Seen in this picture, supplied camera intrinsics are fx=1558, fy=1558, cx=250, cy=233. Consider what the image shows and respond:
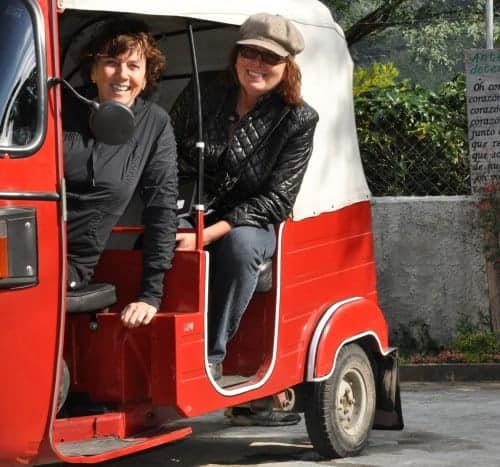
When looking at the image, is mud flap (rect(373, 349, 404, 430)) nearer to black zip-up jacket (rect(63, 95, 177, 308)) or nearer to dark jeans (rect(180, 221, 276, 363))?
dark jeans (rect(180, 221, 276, 363))

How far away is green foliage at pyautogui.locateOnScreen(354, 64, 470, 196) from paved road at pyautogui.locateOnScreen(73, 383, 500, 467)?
113 inches

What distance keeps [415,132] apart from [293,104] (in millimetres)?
5150

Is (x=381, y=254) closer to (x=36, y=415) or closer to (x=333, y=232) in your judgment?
(x=333, y=232)

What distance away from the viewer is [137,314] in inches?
250

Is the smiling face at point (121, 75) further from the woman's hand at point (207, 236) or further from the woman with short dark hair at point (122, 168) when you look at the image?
the woman's hand at point (207, 236)

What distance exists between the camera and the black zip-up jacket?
20.7 feet

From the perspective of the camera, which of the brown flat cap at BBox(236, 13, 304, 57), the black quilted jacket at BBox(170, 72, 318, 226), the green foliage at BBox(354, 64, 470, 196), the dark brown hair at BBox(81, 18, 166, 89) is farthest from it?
the green foliage at BBox(354, 64, 470, 196)

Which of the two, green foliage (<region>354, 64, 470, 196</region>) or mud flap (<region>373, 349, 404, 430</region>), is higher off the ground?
green foliage (<region>354, 64, 470, 196</region>)

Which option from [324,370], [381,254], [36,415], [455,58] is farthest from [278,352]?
[455,58]

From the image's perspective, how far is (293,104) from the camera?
7238 mm

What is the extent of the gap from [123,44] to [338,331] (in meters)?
1.91

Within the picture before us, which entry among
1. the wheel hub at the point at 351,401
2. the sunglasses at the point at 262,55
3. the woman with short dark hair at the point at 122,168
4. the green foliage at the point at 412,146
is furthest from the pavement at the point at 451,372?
the woman with short dark hair at the point at 122,168

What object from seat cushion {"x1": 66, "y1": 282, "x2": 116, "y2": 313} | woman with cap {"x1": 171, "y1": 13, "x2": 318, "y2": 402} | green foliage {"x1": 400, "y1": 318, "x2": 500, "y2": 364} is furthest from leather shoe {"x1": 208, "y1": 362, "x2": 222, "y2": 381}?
green foliage {"x1": 400, "y1": 318, "x2": 500, "y2": 364}

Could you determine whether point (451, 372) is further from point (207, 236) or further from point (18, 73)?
point (18, 73)
